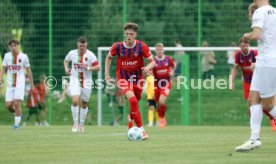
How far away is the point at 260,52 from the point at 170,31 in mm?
15784

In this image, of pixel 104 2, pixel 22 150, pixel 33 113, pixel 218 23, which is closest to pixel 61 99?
pixel 33 113

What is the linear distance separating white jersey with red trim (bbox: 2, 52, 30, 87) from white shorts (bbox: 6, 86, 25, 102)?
0.11 meters

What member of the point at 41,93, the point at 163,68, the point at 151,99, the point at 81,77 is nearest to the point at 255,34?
the point at 81,77

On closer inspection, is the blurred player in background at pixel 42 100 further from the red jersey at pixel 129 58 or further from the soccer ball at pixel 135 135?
the soccer ball at pixel 135 135

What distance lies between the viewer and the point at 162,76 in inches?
925

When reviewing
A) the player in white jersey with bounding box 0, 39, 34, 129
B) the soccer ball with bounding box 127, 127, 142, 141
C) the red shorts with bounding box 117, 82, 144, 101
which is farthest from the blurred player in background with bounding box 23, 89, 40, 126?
the soccer ball with bounding box 127, 127, 142, 141

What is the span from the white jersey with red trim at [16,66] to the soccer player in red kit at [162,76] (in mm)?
4077

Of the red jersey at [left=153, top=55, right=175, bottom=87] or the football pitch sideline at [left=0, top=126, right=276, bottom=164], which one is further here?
the red jersey at [left=153, top=55, right=175, bottom=87]

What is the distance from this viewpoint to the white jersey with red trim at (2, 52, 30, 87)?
21016 mm

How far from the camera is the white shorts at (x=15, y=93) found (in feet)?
69.2

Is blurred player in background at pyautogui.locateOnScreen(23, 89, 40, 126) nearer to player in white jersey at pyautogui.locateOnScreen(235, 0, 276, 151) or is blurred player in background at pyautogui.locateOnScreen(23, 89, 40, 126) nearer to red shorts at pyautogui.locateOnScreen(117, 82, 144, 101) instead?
red shorts at pyautogui.locateOnScreen(117, 82, 144, 101)

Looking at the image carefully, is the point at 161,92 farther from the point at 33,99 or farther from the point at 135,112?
the point at 135,112

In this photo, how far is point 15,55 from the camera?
21016mm

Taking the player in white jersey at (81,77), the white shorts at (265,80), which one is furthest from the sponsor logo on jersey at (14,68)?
the white shorts at (265,80)
